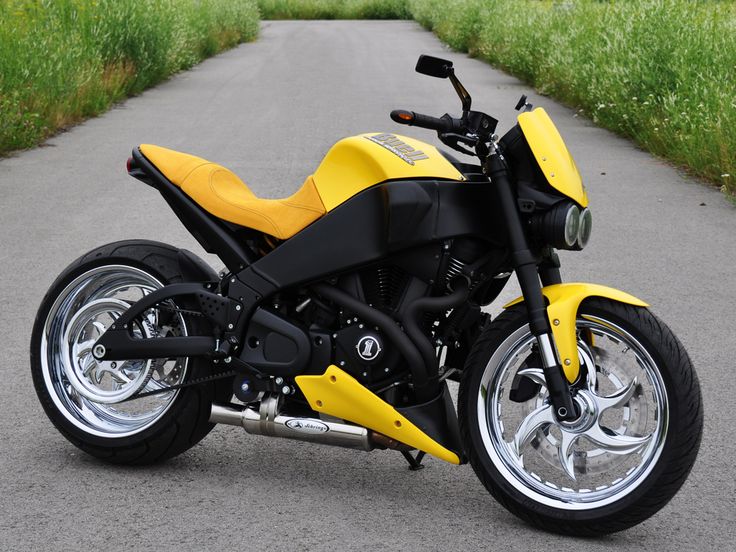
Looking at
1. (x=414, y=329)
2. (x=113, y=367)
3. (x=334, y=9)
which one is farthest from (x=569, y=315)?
(x=334, y=9)

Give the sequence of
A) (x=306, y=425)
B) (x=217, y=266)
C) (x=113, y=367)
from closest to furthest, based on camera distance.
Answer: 1. (x=306, y=425)
2. (x=113, y=367)
3. (x=217, y=266)

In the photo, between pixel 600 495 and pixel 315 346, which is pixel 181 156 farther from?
pixel 600 495

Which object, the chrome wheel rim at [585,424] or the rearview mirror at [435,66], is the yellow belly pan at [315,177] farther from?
the chrome wheel rim at [585,424]

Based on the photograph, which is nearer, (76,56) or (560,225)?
(560,225)

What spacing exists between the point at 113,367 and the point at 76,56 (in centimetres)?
1134

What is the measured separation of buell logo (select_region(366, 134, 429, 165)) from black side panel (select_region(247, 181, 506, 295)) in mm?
100

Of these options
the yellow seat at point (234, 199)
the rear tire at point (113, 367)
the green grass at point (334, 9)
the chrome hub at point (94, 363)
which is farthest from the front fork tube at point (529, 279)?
the green grass at point (334, 9)

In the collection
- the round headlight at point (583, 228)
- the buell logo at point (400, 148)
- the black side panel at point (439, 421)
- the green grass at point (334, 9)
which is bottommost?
the green grass at point (334, 9)

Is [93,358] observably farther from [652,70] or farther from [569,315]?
[652,70]

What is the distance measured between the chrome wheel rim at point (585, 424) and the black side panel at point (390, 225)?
420 millimetres

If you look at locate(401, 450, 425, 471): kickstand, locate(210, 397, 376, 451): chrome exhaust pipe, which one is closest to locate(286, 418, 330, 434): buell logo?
locate(210, 397, 376, 451): chrome exhaust pipe

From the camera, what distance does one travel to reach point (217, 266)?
8.07 m

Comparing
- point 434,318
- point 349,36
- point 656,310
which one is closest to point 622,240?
point 656,310

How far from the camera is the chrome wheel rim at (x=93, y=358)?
474 cm
